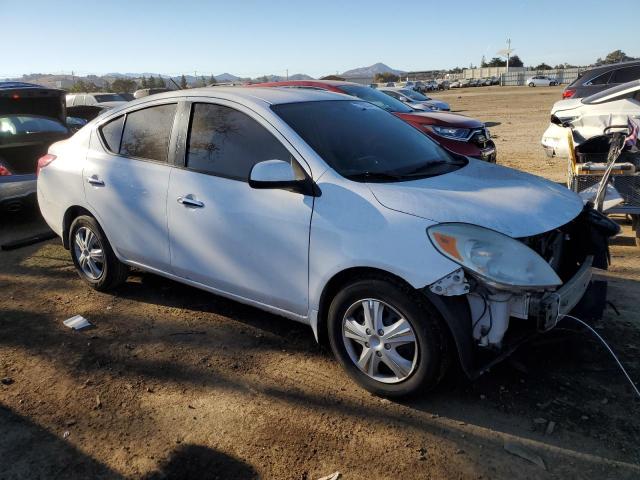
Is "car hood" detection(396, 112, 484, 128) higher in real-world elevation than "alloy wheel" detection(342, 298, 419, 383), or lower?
higher

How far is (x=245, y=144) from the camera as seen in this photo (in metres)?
3.63

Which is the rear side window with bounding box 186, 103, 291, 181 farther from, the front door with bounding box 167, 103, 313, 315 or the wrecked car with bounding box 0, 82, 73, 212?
the wrecked car with bounding box 0, 82, 73, 212

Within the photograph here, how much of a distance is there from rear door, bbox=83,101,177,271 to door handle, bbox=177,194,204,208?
0.63ft

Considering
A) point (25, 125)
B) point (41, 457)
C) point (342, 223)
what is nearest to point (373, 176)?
point (342, 223)

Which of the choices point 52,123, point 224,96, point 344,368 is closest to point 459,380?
point 344,368

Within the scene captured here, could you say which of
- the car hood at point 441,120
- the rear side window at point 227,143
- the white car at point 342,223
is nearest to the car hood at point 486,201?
the white car at point 342,223

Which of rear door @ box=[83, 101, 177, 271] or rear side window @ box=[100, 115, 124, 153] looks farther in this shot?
rear side window @ box=[100, 115, 124, 153]

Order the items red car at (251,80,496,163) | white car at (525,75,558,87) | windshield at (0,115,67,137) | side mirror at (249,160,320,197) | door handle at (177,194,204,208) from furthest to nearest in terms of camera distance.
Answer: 1. white car at (525,75,558,87)
2. red car at (251,80,496,163)
3. windshield at (0,115,67,137)
4. door handle at (177,194,204,208)
5. side mirror at (249,160,320,197)

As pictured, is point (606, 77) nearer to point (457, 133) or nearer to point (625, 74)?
point (625, 74)

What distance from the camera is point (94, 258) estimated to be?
15.7ft

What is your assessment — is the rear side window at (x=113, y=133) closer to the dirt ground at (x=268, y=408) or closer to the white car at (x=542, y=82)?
the dirt ground at (x=268, y=408)

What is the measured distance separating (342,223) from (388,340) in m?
0.69

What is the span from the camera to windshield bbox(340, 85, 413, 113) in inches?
374

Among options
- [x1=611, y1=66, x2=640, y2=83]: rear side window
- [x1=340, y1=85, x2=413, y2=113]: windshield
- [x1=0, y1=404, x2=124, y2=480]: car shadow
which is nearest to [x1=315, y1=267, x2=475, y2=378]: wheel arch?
[x1=0, y1=404, x2=124, y2=480]: car shadow
